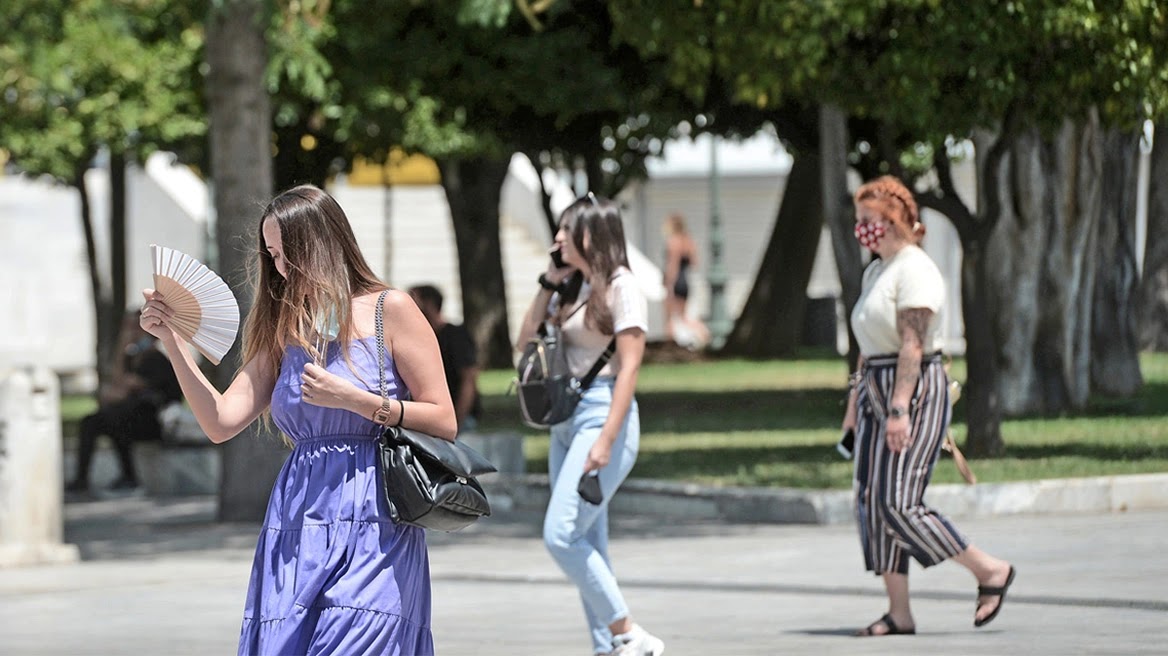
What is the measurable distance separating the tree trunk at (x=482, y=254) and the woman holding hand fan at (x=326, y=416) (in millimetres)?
23285

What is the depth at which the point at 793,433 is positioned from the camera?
59.3 feet

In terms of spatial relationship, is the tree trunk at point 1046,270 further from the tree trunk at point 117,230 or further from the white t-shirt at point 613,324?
the tree trunk at point 117,230

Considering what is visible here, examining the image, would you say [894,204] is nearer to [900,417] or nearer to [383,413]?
[900,417]

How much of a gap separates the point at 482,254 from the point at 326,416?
23778 millimetres

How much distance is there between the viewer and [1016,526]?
11.9m

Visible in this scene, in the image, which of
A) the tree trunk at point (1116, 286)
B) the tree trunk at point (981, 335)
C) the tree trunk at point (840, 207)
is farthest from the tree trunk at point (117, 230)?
the tree trunk at point (981, 335)

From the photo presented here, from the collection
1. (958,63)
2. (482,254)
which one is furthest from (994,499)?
(482,254)

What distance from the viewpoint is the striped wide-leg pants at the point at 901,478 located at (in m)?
8.10

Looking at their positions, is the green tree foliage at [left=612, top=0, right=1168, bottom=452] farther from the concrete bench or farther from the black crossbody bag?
the black crossbody bag

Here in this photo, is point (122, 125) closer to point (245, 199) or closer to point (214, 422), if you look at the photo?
point (245, 199)

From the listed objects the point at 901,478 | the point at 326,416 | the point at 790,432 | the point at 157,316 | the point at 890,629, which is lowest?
the point at 790,432

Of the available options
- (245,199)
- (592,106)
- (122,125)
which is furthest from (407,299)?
(122,125)

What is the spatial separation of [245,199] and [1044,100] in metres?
5.11

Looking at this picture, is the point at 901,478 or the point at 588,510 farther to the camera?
the point at 901,478
